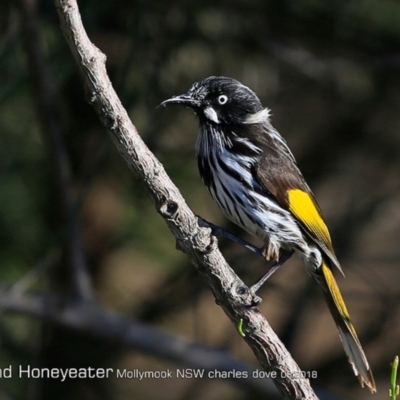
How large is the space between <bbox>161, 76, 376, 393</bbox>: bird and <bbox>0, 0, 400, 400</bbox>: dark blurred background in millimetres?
939

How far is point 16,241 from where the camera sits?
5.62 meters

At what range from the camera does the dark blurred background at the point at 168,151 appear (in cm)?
487

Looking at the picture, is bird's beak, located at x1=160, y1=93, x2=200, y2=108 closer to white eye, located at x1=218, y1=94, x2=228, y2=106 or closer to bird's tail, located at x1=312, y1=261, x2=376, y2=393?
white eye, located at x1=218, y1=94, x2=228, y2=106

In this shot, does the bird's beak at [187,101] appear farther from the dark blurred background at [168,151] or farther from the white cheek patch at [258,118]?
the dark blurred background at [168,151]

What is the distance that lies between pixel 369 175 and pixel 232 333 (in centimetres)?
157

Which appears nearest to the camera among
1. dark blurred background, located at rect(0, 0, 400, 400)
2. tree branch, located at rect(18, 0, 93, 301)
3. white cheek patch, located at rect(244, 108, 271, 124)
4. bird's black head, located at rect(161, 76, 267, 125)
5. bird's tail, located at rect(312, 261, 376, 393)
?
bird's tail, located at rect(312, 261, 376, 393)

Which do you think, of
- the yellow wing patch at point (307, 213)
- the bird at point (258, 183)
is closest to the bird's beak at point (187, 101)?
the bird at point (258, 183)

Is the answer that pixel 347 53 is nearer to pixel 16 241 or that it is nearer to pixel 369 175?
pixel 369 175

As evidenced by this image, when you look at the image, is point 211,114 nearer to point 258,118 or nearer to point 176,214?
point 258,118

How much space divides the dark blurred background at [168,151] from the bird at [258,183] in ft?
3.08

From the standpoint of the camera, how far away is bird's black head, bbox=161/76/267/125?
3.74 m

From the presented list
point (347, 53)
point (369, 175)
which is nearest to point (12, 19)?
point (347, 53)

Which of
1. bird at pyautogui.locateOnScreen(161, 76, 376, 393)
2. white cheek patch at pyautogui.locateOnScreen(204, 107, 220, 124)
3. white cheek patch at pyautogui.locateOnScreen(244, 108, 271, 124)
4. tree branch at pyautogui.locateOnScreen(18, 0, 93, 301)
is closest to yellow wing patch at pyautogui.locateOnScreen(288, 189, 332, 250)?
bird at pyautogui.locateOnScreen(161, 76, 376, 393)

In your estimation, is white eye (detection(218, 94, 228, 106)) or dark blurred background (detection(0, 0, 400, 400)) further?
dark blurred background (detection(0, 0, 400, 400))
